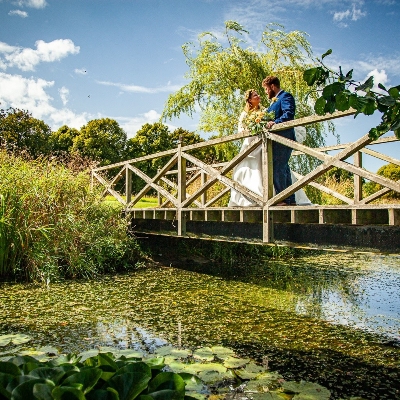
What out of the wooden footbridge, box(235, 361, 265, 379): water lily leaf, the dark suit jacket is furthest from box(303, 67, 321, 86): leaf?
the dark suit jacket

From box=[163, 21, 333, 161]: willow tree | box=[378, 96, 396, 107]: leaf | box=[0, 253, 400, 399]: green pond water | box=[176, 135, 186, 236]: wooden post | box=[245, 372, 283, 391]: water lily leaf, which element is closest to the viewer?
box=[378, 96, 396, 107]: leaf

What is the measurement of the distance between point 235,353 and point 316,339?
2.80ft

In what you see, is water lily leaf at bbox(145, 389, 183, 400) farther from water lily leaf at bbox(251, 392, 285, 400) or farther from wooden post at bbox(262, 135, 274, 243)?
wooden post at bbox(262, 135, 274, 243)

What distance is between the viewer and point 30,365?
1620 millimetres

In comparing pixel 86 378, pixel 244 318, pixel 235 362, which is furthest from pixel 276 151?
pixel 86 378

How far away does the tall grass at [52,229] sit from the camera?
21.4 feet

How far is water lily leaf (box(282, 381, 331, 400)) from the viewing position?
2434mm

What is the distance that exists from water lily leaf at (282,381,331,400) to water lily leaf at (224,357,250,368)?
34 centimetres

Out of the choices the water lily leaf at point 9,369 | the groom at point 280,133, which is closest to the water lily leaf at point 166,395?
the water lily leaf at point 9,369

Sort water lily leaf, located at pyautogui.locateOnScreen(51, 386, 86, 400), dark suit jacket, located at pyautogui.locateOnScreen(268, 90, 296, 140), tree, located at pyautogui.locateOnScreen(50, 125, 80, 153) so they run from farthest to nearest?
tree, located at pyautogui.locateOnScreen(50, 125, 80, 153) < dark suit jacket, located at pyautogui.locateOnScreen(268, 90, 296, 140) < water lily leaf, located at pyautogui.locateOnScreen(51, 386, 86, 400)

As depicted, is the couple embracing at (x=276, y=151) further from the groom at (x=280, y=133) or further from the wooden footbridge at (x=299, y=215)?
the wooden footbridge at (x=299, y=215)

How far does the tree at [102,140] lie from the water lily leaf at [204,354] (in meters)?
19.8

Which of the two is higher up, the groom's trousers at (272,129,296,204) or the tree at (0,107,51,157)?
the tree at (0,107,51,157)

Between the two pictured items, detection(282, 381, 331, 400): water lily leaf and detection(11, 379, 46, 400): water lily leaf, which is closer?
detection(11, 379, 46, 400): water lily leaf
